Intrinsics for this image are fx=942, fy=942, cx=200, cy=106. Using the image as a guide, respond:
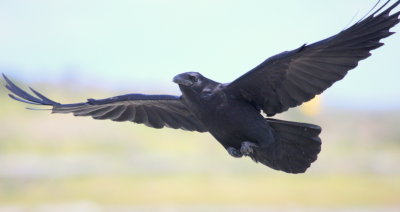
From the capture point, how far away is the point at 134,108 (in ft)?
31.6

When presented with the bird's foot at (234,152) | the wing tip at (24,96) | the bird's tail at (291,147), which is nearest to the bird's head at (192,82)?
the bird's foot at (234,152)

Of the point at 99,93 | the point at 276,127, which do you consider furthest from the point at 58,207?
the point at 276,127

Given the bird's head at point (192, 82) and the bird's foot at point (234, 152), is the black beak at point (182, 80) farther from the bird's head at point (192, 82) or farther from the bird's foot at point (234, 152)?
the bird's foot at point (234, 152)

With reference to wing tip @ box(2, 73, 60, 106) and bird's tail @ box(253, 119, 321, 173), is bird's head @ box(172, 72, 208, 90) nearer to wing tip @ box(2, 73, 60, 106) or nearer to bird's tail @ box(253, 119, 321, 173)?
bird's tail @ box(253, 119, 321, 173)

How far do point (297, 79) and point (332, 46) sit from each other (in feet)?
1.55

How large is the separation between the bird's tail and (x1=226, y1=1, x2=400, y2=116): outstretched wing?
0.24m

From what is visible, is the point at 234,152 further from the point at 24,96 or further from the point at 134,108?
the point at 24,96

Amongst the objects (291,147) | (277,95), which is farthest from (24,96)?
(291,147)

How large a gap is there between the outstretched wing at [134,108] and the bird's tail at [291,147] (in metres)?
0.69

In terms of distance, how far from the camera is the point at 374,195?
2519cm

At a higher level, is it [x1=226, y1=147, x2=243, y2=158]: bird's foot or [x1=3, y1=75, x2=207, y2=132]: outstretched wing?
[x1=3, y1=75, x2=207, y2=132]: outstretched wing

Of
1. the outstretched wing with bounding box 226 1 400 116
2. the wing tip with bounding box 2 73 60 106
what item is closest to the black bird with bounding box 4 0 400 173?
the outstretched wing with bounding box 226 1 400 116

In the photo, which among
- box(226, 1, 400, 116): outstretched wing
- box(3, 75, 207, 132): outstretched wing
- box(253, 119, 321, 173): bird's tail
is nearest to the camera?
box(226, 1, 400, 116): outstretched wing

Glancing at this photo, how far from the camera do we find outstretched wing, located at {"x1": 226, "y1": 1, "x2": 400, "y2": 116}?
799 centimetres
